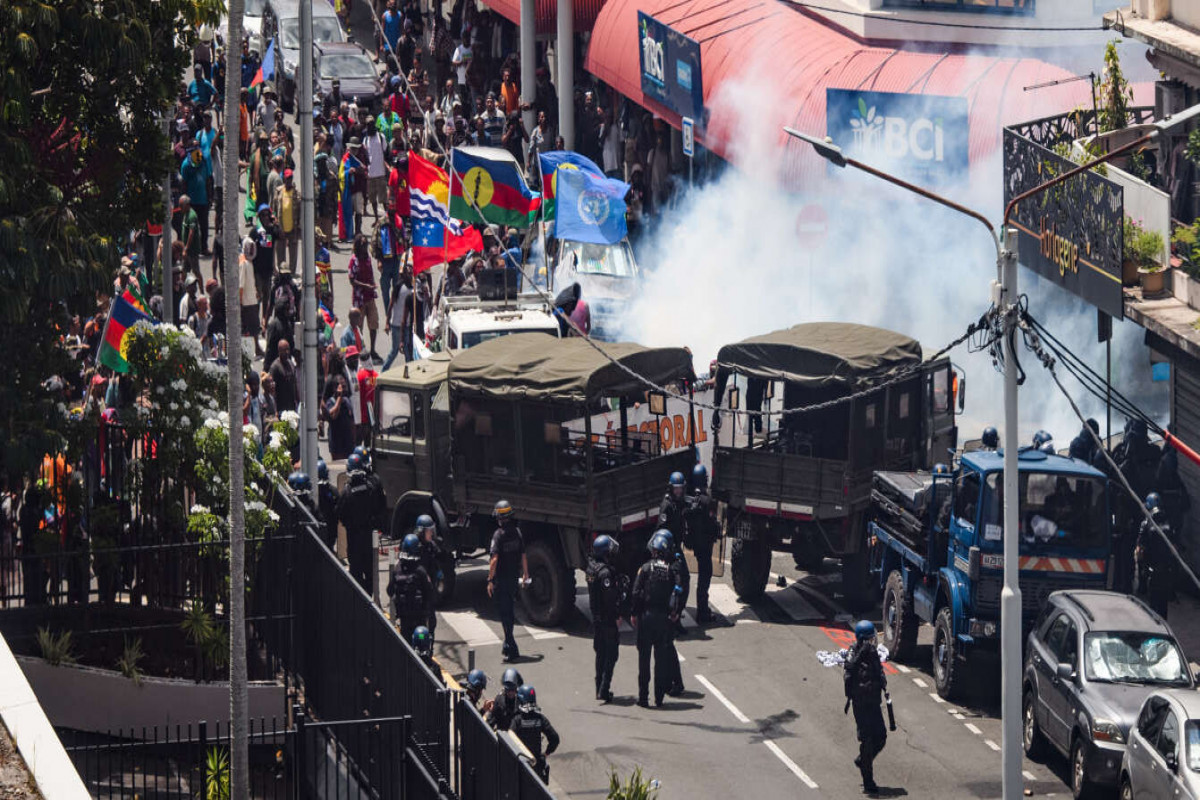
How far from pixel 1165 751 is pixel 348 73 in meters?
31.0

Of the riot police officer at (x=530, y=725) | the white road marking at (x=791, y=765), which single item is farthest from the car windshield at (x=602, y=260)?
the riot police officer at (x=530, y=725)

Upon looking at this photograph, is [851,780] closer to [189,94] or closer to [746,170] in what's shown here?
[746,170]

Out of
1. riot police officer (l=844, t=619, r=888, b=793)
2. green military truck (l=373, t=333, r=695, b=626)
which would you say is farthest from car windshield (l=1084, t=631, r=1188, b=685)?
green military truck (l=373, t=333, r=695, b=626)

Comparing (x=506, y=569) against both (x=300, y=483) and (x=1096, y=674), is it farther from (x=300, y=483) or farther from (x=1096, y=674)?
(x=1096, y=674)

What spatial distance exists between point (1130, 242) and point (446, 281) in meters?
10.9

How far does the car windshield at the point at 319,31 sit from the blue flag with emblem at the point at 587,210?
58.2 ft

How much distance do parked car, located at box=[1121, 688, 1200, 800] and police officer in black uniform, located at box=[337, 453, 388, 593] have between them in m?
9.15

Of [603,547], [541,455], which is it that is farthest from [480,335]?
[603,547]

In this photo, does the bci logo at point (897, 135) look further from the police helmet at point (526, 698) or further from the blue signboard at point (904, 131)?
the police helmet at point (526, 698)

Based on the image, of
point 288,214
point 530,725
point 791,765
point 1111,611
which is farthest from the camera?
point 288,214

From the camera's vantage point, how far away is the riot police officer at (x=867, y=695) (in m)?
18.0

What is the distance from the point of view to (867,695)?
710 inches

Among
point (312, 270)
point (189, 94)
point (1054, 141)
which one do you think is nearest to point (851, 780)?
point (312, 270)

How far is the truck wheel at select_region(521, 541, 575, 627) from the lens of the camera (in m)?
22.5
